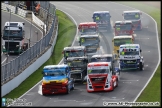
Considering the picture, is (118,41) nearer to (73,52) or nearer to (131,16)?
(73,52)

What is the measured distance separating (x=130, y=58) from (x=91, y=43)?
9.95 m

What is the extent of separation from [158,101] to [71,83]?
29.3ft

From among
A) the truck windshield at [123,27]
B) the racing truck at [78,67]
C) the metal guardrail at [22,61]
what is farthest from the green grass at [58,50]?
the truck windshield at [123,27]

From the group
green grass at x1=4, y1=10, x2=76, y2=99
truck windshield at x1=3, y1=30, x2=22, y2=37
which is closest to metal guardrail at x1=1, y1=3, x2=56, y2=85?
green grass at x1=4, y1=10, x2=76, y2=99

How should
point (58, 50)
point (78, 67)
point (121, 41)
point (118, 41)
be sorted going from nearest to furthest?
point (78, 67) → point (118, 41) → point (121, 41) → point (58, 50)

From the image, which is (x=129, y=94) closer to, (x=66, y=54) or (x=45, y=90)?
(x=45, y=90)

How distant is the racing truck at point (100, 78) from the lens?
177 ft

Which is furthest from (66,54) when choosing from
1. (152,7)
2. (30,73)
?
(152,7)

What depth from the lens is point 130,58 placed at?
209ft

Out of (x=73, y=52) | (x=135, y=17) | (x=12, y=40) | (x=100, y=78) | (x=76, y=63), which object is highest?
(x=135, y=17)

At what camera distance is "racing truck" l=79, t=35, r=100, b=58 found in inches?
2835

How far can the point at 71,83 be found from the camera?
5494 cm

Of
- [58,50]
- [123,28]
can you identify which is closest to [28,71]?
[58,50]

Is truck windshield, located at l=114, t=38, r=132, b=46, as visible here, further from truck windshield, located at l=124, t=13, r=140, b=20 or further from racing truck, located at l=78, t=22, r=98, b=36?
truck windshield, located at l=124, t=13, r=140, b=20
